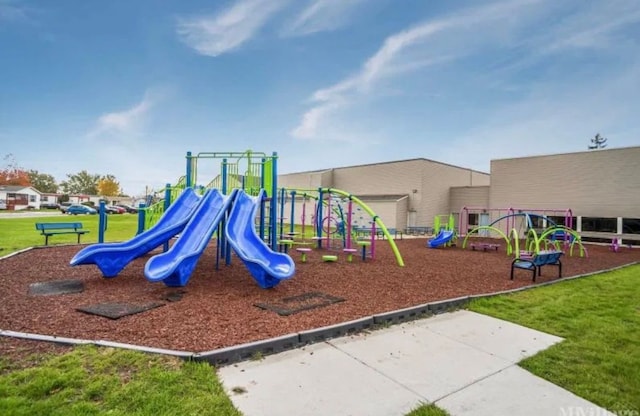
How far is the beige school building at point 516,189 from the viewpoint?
22802 mm

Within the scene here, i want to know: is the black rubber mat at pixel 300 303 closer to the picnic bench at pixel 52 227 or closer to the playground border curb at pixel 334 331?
the playground border curb at pixel 334 331

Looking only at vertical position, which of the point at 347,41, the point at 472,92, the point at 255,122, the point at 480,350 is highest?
the point at 347,41

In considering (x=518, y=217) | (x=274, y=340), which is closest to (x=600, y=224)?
(x=518, y=217)

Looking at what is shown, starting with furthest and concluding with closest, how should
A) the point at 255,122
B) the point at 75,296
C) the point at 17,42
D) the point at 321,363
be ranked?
the point at 255,122 → the point at 17,42 → the point at 75,296 → the point at 321,363

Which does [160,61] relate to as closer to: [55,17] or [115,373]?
[55,17]

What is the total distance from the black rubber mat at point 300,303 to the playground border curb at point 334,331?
41.8 inches

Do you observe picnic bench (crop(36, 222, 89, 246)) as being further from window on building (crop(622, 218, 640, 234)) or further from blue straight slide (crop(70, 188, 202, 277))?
window on building (crop(622, 218, 640, 234))

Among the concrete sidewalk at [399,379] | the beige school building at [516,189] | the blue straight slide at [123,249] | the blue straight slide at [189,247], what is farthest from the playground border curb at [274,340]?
the beige school building at [516,189]

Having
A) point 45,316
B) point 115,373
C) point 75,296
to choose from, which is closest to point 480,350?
point 115,373

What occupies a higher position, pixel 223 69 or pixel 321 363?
pixel 223 69

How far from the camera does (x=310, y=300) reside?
22.8 ft

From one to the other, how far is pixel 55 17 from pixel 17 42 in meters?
3.35

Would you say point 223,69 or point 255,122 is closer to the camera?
point 223,69

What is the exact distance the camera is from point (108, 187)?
4114 inches
